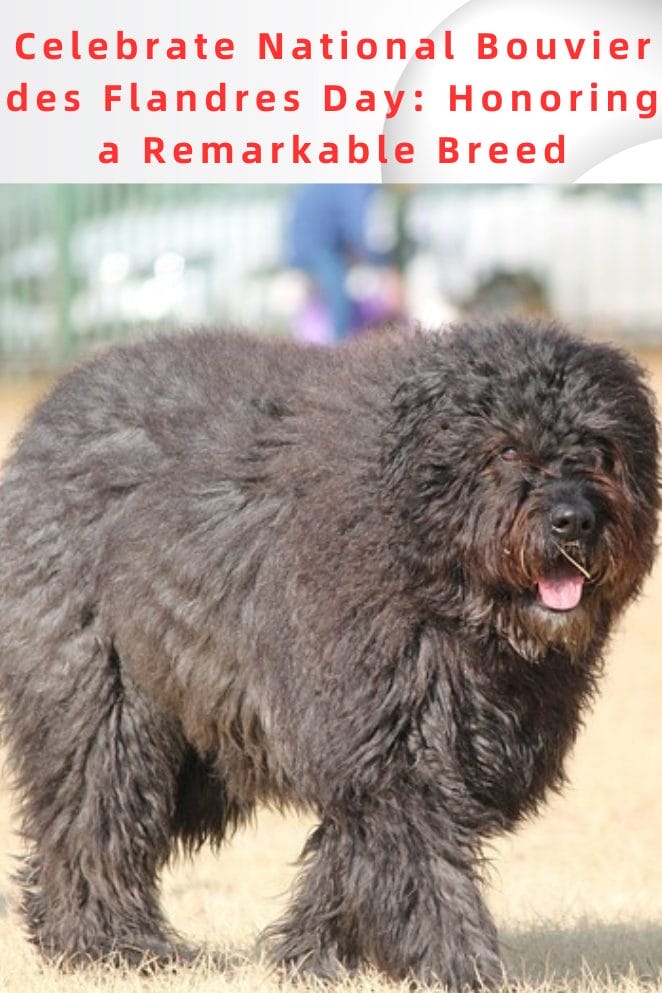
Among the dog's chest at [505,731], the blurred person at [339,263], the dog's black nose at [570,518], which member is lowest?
the dog's chest at [505,731]

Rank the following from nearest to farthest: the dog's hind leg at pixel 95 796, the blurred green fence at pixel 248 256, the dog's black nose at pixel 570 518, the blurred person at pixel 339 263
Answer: the dog's black nose at pixel 570 518
the dog's hind leg at pixel 95 796
the blurred person at pixel 339 263
the blurred green fence at pixel 248 256

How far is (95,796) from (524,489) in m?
1.85

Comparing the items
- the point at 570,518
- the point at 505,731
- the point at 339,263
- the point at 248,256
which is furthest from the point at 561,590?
the point at 248,256

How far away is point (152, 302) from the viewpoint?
19.0 metres

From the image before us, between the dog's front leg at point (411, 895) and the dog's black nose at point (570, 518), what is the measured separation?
914mm

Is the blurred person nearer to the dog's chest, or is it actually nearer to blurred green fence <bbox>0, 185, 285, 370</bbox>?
blurred green fence <bbox>0, 185, 285, 370</bbox>

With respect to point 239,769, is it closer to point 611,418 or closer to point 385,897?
point 385,897

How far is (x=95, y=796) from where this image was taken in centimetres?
638

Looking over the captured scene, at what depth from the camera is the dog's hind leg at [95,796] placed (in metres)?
6.35

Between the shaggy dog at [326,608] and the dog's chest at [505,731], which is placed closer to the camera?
the shaggy dog at [326,608]

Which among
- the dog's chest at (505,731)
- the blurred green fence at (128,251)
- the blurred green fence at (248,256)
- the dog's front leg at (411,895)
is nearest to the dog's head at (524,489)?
the dog's chest at (505,731)

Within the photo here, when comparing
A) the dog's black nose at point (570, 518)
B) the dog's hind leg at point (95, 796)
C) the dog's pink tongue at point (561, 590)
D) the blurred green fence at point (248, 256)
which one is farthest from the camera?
the blurred green fence at point (248, 256)

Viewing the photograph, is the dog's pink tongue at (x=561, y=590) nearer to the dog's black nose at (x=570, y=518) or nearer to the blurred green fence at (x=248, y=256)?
the dog's black nose at (x=570, y=518)

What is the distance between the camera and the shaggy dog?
5.56m
